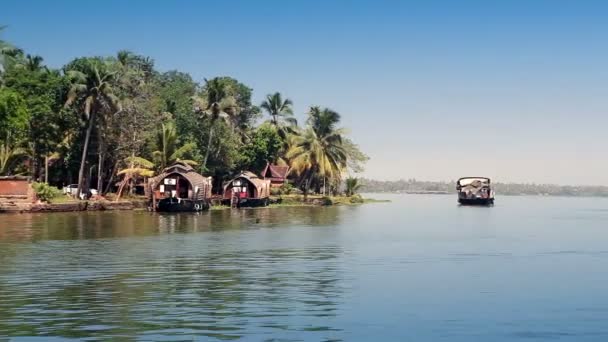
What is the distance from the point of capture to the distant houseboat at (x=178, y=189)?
7531cm

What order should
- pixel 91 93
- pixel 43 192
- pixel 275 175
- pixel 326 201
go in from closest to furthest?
pixel 43 192, pixel 91 93, pixel 275 175, pixel 326 201

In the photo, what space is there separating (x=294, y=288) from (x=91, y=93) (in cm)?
5538

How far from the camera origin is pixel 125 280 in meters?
24.3

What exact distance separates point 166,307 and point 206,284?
4616mm

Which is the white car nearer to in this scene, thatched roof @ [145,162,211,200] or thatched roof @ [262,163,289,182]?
thatched roof @ [145,162,211,200]

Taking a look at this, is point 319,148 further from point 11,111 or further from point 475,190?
point 11,111

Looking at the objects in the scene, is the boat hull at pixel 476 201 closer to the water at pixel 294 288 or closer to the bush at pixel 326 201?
the bush at pixel 326 201

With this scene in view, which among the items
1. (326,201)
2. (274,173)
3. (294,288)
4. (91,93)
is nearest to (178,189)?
(91,93)

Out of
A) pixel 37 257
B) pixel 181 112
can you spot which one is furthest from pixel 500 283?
pixel 181 112

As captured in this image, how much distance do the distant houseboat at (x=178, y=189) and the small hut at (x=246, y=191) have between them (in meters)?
10.4

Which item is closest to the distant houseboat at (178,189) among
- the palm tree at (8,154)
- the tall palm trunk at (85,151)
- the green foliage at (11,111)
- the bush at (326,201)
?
the tall palm trunk at (85,151)

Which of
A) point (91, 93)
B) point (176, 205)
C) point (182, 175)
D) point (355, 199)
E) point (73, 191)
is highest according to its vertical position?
point (91, 93)

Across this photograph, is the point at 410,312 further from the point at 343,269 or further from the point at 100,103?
the point at 100,103

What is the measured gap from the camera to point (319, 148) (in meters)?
103
